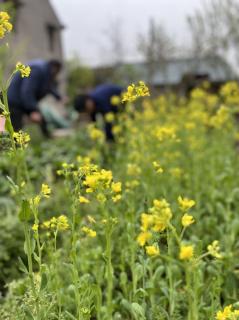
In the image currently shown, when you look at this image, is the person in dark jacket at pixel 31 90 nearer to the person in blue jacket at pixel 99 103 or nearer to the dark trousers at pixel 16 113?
the dark trousers at pixel 16 113

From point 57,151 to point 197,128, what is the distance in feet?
9.07

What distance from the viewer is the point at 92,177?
1.52 metres

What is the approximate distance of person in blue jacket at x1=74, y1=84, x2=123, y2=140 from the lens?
7688 millimetres

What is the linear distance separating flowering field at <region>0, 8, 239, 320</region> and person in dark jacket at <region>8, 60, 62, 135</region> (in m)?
0.71

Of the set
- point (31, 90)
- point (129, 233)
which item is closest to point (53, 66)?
point (31, 90)

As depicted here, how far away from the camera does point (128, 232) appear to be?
2236 millimetres

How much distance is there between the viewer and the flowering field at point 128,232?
1692mm

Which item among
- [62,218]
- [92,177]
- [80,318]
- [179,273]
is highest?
[92,177]

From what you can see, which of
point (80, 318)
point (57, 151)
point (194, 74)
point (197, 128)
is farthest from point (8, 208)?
point (194, 74)

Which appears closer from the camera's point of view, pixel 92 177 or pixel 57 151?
pixel 92 177

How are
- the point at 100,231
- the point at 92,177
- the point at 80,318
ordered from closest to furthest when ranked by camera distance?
the point at 92,177 < the point at 80,318 < the point at 100,231

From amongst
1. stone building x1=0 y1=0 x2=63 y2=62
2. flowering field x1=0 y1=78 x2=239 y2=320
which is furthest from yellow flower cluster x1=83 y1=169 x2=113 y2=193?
stone building x1=0 y1=0 x2=63 y2=62

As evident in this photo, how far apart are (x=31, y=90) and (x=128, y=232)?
5.37 meters

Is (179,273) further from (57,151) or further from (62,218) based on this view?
(57,151)
